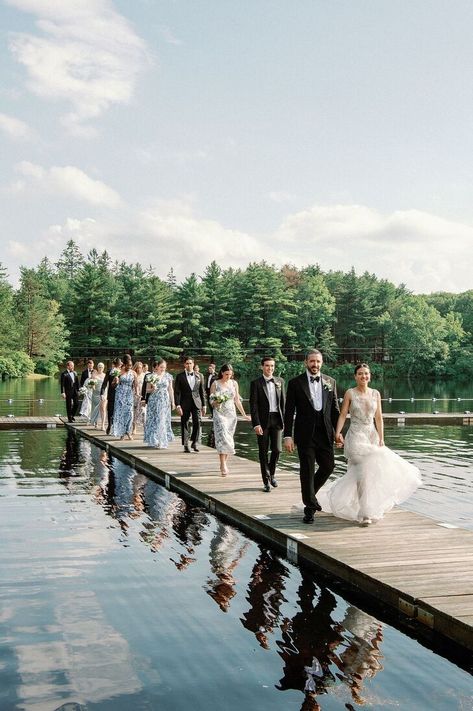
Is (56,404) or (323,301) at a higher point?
(323,301)

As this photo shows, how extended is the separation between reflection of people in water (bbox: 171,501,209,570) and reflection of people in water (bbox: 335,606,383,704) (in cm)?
237

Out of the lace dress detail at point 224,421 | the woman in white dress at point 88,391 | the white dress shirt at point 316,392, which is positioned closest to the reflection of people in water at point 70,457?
the woman in white dress at point 88,391

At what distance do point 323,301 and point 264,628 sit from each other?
93.4 m

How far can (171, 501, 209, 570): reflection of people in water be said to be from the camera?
361 inches

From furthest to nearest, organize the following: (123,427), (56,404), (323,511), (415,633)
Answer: (56,404), (123,427), (323,511), (415,633)

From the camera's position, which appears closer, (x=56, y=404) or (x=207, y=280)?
(x=56, y=404)

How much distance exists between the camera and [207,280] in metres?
92.3

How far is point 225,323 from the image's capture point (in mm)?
90188

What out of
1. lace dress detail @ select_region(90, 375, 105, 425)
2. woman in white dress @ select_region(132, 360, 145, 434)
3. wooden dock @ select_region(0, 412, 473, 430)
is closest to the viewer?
woman in white dress @ select_region(132, 360, 145, 434)

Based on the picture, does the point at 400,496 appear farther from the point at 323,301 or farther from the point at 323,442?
the point at 323,301

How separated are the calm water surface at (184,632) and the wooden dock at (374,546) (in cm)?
25

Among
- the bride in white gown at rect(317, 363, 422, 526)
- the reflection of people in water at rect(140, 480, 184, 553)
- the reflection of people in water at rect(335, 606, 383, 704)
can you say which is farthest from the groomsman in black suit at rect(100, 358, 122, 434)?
the reflection of people in water at rect(335, 606, 383, 704)

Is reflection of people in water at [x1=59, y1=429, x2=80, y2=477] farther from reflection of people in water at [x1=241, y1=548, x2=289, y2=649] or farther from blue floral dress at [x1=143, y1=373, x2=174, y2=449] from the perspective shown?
reflection of people in water at [x1=241, y1=548, x2=289, y2=649]

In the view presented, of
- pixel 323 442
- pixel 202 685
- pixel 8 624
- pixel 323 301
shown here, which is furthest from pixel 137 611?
pixel 323 301
